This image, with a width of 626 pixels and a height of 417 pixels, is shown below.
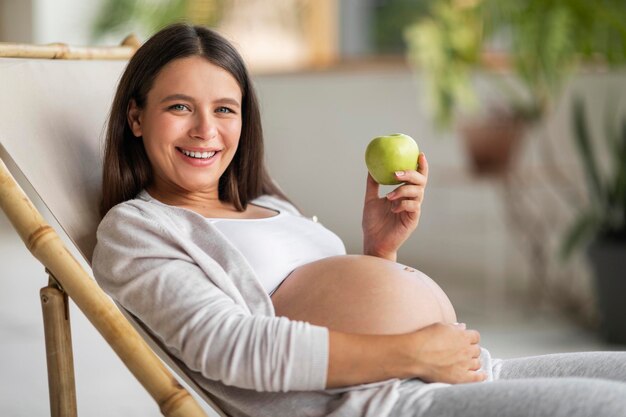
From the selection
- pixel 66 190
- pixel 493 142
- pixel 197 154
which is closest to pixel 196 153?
pixel 197 154

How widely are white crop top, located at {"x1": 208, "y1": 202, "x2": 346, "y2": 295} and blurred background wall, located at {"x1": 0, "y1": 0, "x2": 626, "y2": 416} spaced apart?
2338 mm

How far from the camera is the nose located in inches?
54.6

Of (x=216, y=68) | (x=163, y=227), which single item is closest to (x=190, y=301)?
(x=163, y=227)

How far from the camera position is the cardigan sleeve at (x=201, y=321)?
45.4 inches

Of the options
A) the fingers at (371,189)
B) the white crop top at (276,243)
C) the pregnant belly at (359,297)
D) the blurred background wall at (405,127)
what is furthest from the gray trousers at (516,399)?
the blurred background wall at (405,127)

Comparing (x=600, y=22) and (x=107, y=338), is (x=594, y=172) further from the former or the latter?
(x=107, y=338)

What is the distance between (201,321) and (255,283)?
134 millimetres

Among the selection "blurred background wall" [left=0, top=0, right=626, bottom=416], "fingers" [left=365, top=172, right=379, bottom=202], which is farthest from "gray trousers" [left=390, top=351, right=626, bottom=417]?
"blurred background wall" [left=0, top=0, right=626, bottom=416]

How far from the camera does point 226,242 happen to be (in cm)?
132

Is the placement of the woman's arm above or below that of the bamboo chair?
below

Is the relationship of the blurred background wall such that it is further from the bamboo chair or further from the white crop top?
the white crop top

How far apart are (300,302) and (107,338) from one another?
267 millimetres

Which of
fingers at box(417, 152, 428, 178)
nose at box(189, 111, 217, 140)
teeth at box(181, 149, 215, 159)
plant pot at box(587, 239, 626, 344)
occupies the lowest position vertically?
plant pot at box(587, 239, 626, 344)

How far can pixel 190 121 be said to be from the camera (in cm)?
139
